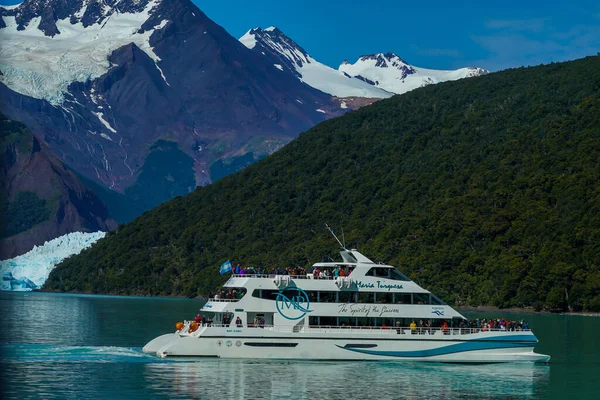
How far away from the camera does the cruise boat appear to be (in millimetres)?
63469

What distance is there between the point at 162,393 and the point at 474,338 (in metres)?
25.5

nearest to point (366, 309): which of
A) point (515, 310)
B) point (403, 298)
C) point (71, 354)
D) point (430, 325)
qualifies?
point (403, 298)

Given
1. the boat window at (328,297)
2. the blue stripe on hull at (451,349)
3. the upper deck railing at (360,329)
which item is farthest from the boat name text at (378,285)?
the blue stripe on hull at (451,349)

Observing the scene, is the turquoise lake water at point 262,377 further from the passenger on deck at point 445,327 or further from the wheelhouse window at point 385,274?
the wheelhouse window at point 385,274

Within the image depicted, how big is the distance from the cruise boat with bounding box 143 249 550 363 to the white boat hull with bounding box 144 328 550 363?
7 cm

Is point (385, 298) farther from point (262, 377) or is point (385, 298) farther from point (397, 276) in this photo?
point (262, 377)

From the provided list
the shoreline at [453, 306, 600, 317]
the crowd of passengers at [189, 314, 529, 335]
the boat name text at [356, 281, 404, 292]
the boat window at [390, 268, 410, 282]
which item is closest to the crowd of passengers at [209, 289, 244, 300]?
the crowd of passengers at [189, 314, 529, 335]

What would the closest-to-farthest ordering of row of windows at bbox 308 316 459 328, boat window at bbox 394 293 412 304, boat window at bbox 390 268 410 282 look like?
row of windows at bbox 308 316 459 328 → boat window at bbox 390 268 410 282 → boat window at bbox 394 293 412 304

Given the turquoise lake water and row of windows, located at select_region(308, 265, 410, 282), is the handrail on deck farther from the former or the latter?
row of windows, located at select_region(308, 265, 410, 282)

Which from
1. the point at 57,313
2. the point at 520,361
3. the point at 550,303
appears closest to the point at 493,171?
the point at 550,303

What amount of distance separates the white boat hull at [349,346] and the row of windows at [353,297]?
248 centimetres

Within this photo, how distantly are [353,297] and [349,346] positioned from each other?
11.5 ft

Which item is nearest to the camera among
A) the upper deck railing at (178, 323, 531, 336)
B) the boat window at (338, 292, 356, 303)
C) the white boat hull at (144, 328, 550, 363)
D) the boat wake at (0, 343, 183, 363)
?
the white boat hull at (144, 328, 550, 363)

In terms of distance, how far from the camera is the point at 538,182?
586ft
